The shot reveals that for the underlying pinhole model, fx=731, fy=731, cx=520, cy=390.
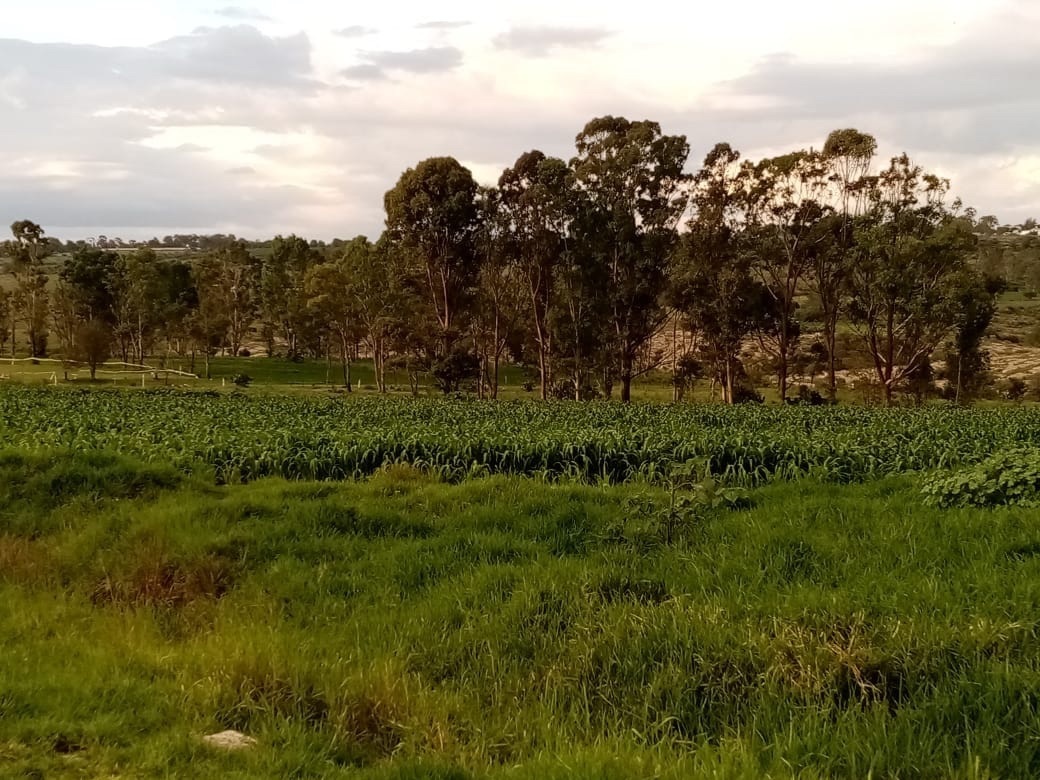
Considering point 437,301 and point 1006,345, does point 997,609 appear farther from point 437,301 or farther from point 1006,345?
point 1006,345

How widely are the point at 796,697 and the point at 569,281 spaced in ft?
136

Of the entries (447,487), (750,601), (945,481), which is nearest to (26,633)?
(447,487)

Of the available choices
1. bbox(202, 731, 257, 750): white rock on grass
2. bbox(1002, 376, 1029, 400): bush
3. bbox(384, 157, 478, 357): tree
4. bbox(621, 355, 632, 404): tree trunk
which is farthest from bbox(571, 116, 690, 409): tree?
bbox(202, 731, 257, 750): white rock on grass

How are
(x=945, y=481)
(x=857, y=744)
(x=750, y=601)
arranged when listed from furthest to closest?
(x=945, y=481), (x=750, y=601), (x=857, y=744)

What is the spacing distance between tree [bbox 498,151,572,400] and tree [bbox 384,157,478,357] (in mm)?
2595

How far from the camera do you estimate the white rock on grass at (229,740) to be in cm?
441

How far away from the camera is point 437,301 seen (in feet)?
168

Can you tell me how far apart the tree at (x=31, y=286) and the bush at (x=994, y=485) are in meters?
80.7

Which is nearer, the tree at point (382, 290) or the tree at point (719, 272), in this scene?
the tree at point (719, 272)

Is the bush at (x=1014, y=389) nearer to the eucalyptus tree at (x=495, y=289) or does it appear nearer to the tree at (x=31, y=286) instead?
the eucalyptus tree at (x=495, y=289)

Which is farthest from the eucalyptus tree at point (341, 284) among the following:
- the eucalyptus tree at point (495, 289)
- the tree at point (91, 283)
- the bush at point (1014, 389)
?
the bush at point (1014, 389)

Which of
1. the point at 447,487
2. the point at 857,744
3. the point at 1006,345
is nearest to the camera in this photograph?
the point at 857,744

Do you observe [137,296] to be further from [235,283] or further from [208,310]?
[235,283]

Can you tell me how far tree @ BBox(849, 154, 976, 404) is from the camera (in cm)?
3872
